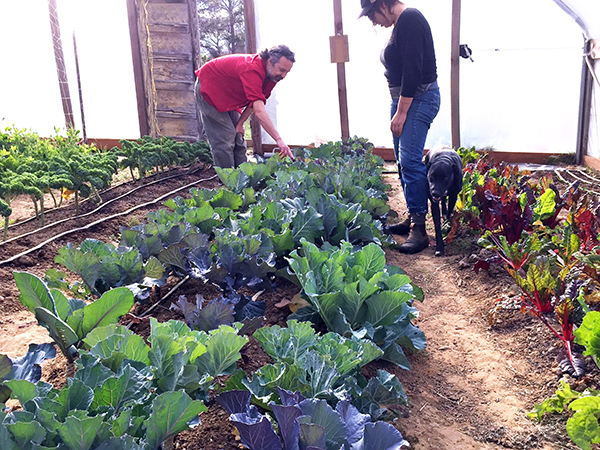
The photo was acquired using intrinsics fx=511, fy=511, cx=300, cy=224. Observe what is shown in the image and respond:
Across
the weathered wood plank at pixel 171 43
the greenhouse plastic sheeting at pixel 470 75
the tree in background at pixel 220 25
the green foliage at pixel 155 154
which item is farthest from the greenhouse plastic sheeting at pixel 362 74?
the tree in background at pixel 220 25

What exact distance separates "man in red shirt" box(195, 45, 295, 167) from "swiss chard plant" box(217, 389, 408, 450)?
3894 mm

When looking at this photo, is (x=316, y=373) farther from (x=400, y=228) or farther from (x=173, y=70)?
(x=173, y=70)

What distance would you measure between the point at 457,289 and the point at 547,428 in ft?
5.40

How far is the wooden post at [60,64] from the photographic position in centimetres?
963

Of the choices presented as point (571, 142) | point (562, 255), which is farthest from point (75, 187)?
point (571, 142)

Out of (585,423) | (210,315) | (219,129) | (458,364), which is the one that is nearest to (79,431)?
(210,315)

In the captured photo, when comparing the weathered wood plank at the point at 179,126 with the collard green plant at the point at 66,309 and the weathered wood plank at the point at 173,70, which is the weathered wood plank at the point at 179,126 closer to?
the weathered wood plank at the point at 173,70

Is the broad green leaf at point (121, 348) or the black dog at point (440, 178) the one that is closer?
the broad green leaf at point (121, 348)

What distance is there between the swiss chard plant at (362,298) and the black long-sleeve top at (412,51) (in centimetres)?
201

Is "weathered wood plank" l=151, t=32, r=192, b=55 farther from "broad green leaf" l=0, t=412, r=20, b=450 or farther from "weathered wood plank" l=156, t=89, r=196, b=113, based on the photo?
"broad green leaf" l=0, t=412, r=20, b=450

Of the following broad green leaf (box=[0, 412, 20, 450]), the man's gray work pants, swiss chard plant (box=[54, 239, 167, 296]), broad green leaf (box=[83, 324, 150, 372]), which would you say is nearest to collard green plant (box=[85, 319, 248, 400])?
broad green leaf (box=[83, 324, 150, 372])

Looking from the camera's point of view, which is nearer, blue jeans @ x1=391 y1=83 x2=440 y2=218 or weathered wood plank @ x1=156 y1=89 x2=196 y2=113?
blue jeans @ x1=391 y1=83 x2=440 y2=218

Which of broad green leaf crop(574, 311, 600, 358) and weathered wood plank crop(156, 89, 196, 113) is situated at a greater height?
weathered wood plank crop(156, 89, 196, 113)

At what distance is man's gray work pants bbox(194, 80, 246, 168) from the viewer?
19.1 ft
